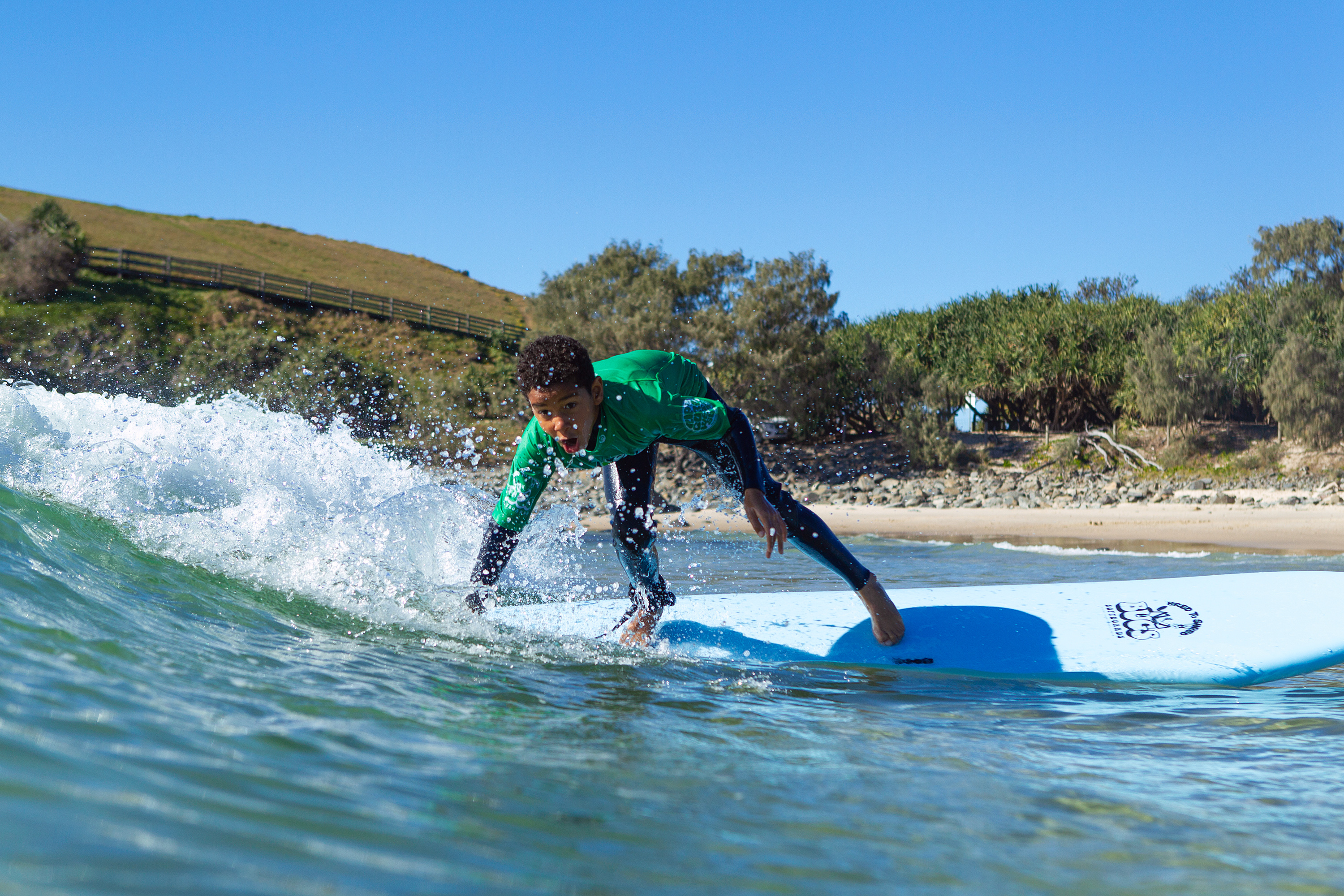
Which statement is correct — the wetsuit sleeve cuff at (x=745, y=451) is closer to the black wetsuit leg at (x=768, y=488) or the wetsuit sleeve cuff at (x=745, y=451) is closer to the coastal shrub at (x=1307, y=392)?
the black wetsuit leg at (x=768, y=488)

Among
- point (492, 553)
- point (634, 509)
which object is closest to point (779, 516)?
point (634, 509)

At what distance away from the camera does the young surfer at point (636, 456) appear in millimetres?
3393

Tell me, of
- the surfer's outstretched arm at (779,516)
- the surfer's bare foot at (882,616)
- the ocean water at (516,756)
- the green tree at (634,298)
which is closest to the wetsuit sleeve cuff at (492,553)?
the ocean water at (516,756)

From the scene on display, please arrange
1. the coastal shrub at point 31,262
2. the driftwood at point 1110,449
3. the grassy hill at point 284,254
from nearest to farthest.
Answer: the driftwood at point 1110,449, the coastal shrub at point 31,262, the grassy hill at point 284,254

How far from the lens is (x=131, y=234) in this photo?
41.7 metres

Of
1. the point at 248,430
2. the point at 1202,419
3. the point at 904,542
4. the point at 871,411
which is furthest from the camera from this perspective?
the point at 871,411

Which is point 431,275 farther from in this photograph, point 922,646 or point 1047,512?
point 922,646

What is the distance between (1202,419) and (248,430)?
2075cm

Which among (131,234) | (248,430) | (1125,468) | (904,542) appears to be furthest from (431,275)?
(248,430)

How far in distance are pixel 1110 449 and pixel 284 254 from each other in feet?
131

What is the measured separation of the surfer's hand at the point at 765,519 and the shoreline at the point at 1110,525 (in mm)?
7457

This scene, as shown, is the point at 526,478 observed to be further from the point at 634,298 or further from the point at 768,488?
the point at 634,298

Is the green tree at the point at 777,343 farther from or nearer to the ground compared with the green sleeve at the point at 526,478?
farther from the ground

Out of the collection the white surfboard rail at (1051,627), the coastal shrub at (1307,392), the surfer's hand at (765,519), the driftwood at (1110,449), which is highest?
the coastal shrub at (1307,392)
